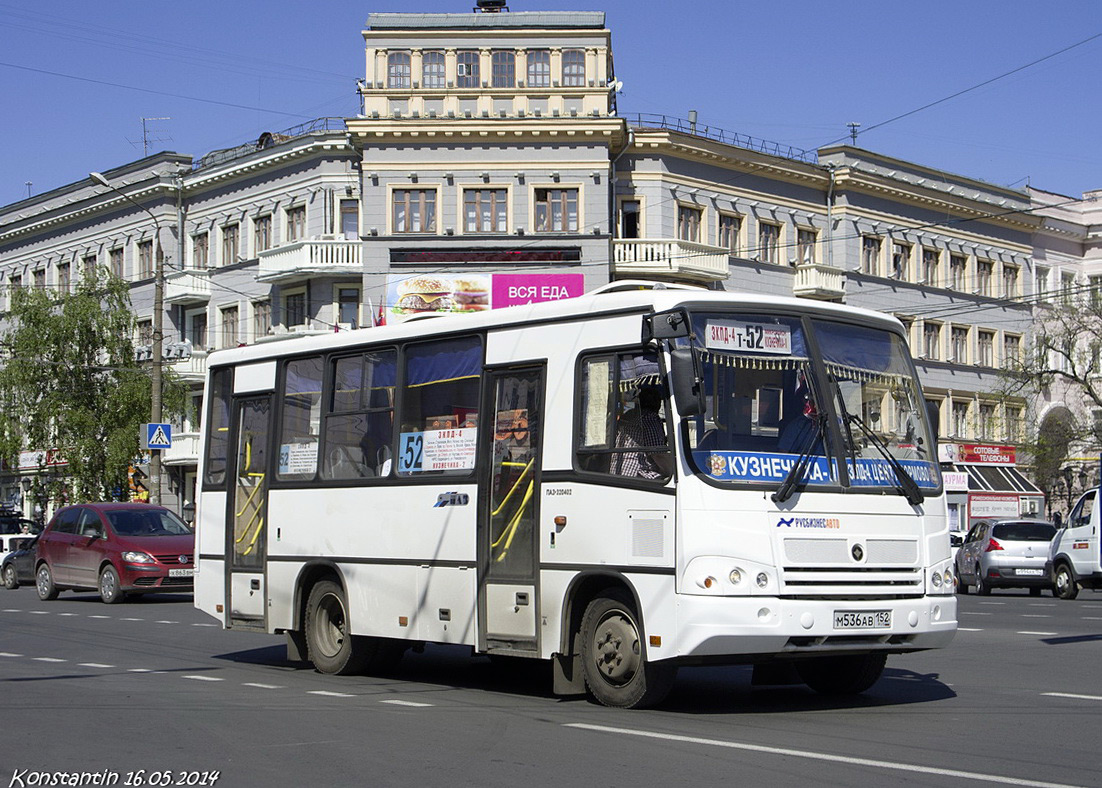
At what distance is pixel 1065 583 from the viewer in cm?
2986

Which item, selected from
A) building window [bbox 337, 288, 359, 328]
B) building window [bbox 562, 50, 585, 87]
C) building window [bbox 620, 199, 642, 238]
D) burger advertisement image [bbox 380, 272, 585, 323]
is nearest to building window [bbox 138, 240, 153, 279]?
building window [bbox 337, 288, 359, 328]

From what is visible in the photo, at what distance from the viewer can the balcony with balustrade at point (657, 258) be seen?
48844 mm

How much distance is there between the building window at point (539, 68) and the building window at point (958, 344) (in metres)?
22.0

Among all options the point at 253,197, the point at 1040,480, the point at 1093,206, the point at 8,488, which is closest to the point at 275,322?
the point at 253,197

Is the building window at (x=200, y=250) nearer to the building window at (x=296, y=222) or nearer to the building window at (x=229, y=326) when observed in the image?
the building window at (x=229, y=326)

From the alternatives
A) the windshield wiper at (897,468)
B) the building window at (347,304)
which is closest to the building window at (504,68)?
the building window at (347,304)

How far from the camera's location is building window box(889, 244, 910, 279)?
58.7 metres

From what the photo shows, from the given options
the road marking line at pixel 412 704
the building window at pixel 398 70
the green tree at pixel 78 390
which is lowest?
the road marking line at pixel 412 704

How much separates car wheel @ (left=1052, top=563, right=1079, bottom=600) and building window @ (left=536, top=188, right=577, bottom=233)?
884 inches

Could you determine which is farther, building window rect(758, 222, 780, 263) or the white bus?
building window rect(758, 222, 780, 263)

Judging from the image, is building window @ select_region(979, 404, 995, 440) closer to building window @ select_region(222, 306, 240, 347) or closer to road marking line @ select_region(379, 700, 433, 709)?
building window @ select_region(222, 306, 240, 347)

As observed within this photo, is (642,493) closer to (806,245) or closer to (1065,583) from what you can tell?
(1065,583)

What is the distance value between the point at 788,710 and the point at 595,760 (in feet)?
9.75

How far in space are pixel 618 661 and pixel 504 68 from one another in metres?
40.1
